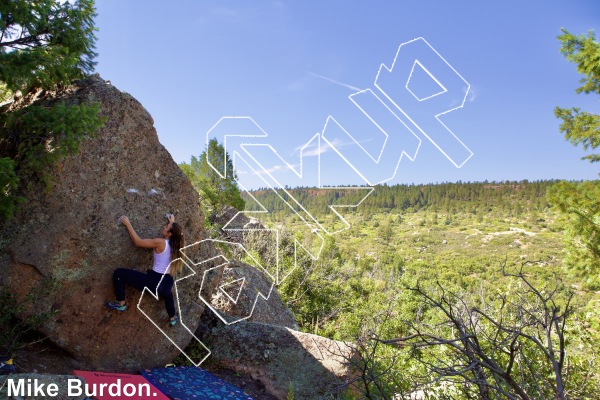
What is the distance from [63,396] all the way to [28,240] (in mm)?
2603

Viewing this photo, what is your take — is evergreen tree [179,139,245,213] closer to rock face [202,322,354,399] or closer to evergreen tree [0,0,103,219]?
rock face [202,322,354,399]

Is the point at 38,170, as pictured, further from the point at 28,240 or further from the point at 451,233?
the point at 451,233

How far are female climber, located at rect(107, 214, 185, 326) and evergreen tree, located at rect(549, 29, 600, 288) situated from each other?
866 cm

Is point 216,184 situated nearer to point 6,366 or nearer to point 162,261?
point 162,261

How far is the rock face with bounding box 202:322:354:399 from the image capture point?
288 inches

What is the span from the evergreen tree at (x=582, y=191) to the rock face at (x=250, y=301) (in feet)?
23.8

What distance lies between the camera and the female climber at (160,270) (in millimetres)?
6242

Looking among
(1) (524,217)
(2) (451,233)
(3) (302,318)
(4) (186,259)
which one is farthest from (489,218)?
(4) (186,259)

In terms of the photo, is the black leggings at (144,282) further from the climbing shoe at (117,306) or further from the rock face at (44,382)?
the rock face at (44,382)

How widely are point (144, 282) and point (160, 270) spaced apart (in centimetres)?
28

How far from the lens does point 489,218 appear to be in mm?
107188

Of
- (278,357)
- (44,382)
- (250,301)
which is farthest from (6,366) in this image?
(250,301)

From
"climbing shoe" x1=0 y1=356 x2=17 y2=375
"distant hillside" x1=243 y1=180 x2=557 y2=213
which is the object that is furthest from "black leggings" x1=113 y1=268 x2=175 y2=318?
"distant hillside" x1=243 y1=180 x2=557 y2=213

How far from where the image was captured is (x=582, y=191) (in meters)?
9.84
